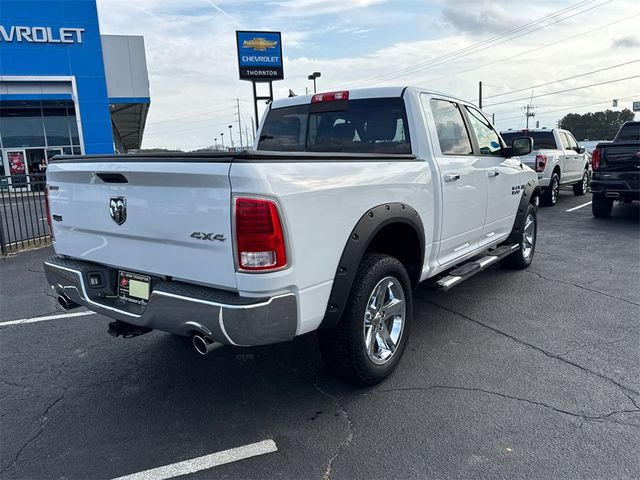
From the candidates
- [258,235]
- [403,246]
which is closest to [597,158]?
[403,246]

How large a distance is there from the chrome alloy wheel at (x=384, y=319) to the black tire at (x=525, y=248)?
3.09m

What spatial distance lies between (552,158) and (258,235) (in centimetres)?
1176

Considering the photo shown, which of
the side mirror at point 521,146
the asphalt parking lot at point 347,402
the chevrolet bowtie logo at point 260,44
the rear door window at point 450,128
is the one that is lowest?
the asphalt parking lot at point 347,402

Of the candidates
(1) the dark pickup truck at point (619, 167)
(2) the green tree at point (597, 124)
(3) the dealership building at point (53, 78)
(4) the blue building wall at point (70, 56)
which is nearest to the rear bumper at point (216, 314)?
(1) the dark pickup truck at point (619, 167)

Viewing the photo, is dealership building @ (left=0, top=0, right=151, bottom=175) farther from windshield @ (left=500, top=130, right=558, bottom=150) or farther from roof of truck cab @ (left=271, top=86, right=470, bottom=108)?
roof of truck cab @ (left=271, top=86, right=470, bottom=108)

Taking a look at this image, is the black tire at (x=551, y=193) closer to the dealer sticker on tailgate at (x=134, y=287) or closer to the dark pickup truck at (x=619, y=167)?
the dark pickup truck at (x=619, y=167)

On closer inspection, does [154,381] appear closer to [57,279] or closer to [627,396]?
[57,279]

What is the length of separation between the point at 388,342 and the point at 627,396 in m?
1.59

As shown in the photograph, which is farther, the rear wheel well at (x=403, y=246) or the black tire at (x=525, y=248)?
the black tire at (x=525, y=248)

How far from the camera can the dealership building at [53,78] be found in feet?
70.5

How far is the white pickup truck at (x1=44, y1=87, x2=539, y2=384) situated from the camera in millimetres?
2404

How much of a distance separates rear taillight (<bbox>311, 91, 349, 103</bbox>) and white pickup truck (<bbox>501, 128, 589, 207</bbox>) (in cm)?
895

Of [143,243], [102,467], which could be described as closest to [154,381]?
[102,467]

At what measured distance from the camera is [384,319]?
3377mm
